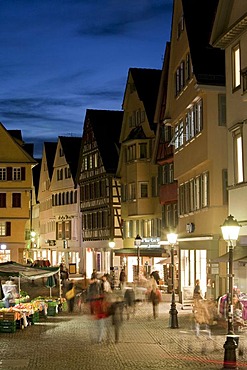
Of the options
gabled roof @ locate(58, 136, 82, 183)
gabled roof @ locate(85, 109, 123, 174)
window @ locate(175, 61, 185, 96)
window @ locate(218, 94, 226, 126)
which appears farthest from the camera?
gabled roof @ locate(58, 136, 82, 183)

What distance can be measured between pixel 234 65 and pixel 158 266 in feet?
97.8

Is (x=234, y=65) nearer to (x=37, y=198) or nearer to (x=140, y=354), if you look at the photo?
(x=140, y=354)

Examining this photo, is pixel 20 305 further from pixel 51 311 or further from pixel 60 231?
pixel 60 231

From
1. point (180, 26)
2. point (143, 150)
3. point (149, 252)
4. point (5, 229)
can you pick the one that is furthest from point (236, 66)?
point (5, 229)

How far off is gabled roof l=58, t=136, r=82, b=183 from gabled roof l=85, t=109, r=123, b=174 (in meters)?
8.82

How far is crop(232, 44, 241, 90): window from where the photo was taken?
28844mm

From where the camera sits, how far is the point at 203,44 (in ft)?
121

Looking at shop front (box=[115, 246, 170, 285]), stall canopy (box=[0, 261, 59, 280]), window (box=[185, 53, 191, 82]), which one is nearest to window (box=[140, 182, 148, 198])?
shop front (box=[115, 246, 170, 285])

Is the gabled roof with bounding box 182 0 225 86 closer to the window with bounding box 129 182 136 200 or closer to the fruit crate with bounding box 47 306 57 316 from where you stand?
the fruit crate with bounding box 47 306 57 316

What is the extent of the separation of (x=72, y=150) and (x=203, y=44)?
160 feet

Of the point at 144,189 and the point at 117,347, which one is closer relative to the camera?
the point at 117,347

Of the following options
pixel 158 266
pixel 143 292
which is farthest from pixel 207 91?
pixel 158 266

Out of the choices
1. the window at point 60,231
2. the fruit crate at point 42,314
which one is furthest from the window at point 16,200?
the fruit crate at point 42,314

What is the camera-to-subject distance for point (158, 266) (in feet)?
188
